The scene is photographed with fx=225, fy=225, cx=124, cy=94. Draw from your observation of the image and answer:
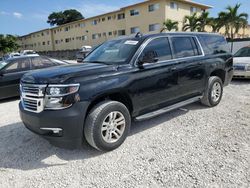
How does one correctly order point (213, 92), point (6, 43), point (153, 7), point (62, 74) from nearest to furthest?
point (62, 74)
point (213, 92)
point (153, 7)
point (6, 43)

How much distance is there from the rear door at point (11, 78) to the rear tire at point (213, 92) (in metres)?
5.95

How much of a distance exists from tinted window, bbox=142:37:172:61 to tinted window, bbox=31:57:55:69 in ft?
17.8

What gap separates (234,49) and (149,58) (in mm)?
16236

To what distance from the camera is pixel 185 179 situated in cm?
282

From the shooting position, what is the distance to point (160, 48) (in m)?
4.36

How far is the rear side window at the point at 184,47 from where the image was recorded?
4641mm

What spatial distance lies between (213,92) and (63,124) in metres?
3.98

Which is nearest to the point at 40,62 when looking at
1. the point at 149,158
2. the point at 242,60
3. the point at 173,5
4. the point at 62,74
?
the point at 62,74

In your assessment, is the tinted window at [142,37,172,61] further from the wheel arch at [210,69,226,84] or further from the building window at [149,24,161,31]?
the building window at [149,24,161,31]

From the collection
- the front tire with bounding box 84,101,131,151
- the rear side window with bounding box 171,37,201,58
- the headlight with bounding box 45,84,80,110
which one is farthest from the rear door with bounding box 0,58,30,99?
the rear side window with bounding box 171,37,201,58

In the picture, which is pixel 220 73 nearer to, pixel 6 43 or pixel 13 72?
pixel 13 72

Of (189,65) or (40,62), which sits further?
(40,62)

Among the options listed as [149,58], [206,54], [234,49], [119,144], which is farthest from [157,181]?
[234,49]

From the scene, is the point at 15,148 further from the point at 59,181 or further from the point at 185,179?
the point at 185,179
